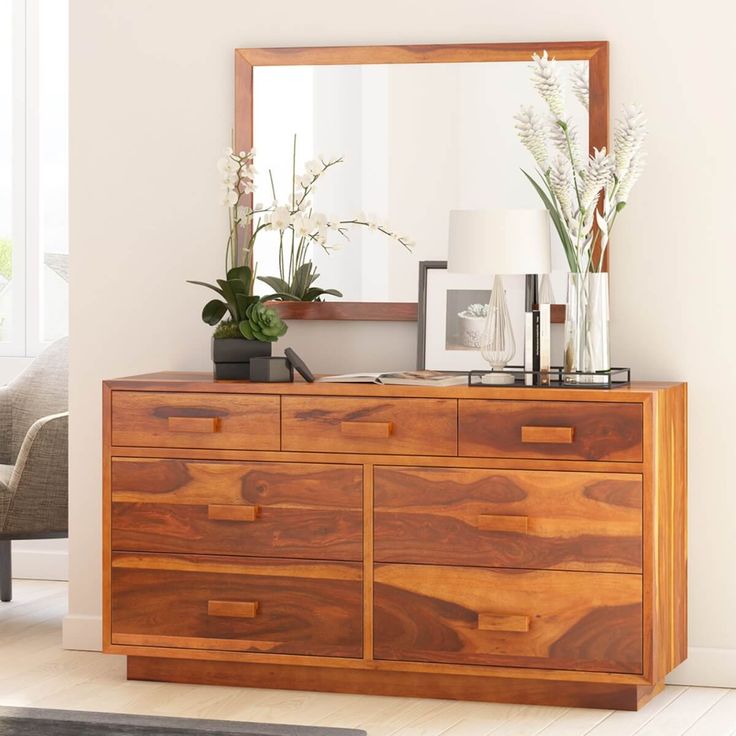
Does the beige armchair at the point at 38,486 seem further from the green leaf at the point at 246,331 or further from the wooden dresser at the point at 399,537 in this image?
the green leaf at the point at 246,331

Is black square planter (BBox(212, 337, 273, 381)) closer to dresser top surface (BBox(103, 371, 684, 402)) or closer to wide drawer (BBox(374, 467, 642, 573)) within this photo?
dresser top surface (BBox(103, 371, 684, 402))

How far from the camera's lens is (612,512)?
2951 millimetres

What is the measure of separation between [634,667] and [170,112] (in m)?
1.90

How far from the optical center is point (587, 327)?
10.2ft

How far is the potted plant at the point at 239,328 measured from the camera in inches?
129

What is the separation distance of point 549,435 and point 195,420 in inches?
33.7

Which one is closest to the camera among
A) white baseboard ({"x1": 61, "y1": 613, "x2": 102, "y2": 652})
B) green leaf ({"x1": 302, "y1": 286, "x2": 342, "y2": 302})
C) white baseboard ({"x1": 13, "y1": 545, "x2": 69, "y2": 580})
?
green leaf ({"x1": 302, "y1": 286, "x2": 342, "y2": 302})

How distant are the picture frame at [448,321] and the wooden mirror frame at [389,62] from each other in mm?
60

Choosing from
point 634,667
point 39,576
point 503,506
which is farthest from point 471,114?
point 39,576

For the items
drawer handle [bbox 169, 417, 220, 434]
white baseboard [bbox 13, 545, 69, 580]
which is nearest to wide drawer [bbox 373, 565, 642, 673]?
drawer handle [bbox 169, 417, 220, 434]

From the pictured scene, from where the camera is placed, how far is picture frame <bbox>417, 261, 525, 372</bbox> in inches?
134

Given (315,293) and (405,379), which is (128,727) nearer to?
(405,379)

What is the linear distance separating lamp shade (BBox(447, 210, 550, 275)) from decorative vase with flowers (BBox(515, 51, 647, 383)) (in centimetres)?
11

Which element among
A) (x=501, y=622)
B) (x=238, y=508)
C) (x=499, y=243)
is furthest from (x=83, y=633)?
(x=499, y=243)
